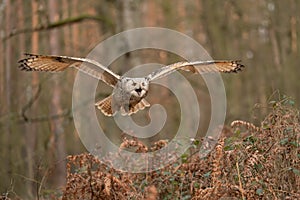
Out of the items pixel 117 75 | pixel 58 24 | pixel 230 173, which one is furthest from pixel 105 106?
pixel 58 24

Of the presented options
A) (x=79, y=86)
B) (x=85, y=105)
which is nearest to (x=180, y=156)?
(x=85, y=105)

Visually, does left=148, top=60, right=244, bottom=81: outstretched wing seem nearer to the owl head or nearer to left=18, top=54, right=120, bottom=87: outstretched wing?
the owl head

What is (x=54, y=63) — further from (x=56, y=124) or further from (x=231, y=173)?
(x=56, y=124)

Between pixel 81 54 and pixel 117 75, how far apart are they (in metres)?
7.21

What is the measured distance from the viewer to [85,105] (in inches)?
527

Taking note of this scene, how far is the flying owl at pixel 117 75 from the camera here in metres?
7.42

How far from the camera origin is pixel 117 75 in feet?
25.7

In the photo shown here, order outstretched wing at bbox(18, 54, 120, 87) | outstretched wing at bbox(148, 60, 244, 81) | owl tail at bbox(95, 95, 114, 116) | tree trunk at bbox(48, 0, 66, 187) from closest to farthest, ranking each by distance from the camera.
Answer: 1. outstretched wing at bbox(18, 54, 120, 87)
2. outstretched wing at bbox(148, 60, 244, 81)
3. owl tail at bbox(95, 95, 114, 116)
4. tree trunk at bbox(48, 0, 66, 187)

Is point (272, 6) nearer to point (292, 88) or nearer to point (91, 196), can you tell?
point (292, 88)

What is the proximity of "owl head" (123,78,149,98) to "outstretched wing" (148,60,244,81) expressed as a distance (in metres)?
0.16

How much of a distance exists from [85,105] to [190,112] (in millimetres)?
5958

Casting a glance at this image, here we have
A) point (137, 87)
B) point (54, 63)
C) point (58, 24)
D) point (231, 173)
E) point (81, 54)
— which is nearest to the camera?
point (231, 173)

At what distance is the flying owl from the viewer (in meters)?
7.42

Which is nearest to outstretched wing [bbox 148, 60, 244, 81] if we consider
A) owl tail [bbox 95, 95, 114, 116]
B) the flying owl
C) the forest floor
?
the flying owl
